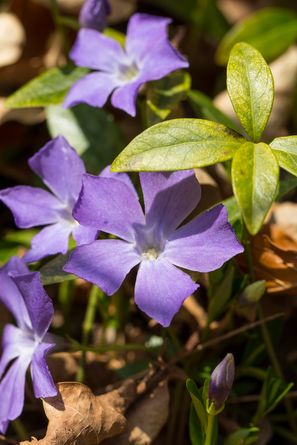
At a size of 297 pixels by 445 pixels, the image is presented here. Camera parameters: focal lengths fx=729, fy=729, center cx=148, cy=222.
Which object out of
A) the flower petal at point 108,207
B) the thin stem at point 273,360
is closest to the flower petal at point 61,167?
the flower petal at point 108,207

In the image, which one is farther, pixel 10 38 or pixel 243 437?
pixel 10 38

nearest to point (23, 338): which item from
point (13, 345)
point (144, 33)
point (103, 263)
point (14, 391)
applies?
point (13, 345)

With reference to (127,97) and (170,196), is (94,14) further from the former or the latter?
(170,196)

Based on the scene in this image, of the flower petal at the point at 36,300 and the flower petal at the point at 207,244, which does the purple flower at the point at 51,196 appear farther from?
the flower petal at the point at 207,244

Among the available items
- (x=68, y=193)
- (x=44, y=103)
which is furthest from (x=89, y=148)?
(x=68, y=193)

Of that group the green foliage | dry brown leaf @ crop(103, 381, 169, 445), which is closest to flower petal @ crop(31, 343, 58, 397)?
dry brown leaf @ crop(103, 381, 169, 445)

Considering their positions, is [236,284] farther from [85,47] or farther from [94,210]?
[85,47]
